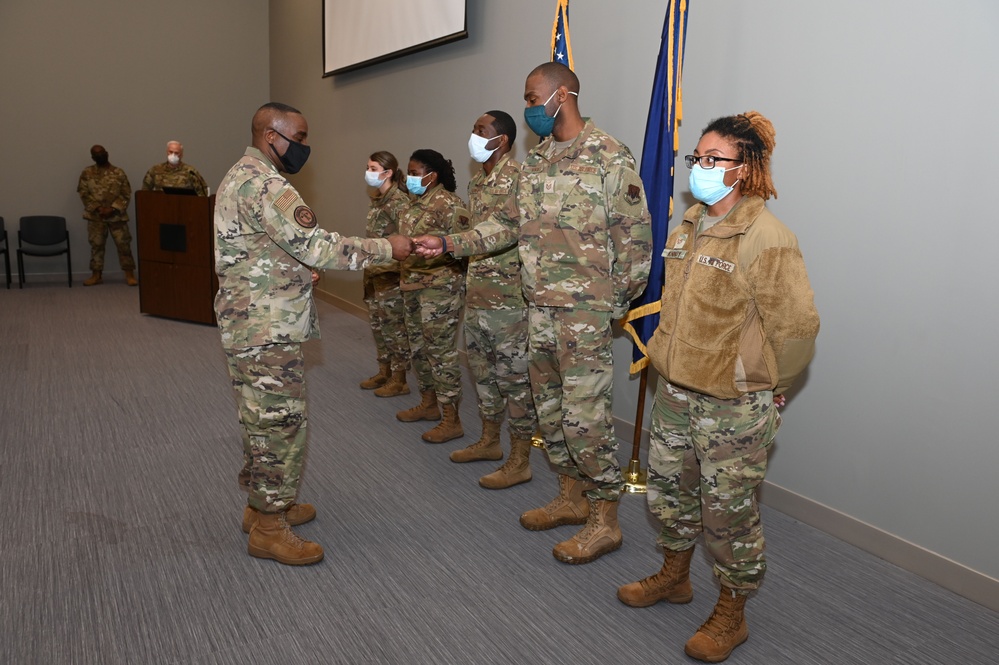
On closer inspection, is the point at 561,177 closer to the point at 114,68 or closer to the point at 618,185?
the point at 618,185

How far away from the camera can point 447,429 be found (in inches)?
159

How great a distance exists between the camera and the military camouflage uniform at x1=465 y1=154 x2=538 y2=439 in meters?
3.34

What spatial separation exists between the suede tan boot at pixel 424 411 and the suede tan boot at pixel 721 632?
2.40 metres

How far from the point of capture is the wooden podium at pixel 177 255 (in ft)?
22.0

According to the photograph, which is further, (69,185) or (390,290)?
(69,185)

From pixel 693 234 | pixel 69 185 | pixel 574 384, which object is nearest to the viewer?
pixel 693 234

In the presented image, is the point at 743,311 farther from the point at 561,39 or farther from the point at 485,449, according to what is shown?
the point at 561,39

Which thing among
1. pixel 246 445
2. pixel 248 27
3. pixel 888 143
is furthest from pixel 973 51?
pixel 248 27

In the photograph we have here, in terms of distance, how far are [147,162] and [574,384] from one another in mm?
8391

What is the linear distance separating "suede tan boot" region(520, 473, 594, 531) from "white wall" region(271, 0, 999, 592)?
0.96 meters

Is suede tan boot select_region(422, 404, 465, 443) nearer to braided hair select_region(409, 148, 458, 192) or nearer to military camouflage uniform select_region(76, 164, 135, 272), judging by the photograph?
braided hair select_region(409, 148, 458, 192)

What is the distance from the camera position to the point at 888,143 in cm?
277

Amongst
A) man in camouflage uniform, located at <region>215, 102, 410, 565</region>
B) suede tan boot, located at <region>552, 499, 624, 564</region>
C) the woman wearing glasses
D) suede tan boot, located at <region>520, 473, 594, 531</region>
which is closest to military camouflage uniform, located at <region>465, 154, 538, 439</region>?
suede tan boot, located at <region>520, 473, 594, 531</region>

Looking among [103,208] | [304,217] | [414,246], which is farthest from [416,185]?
[103,208]
